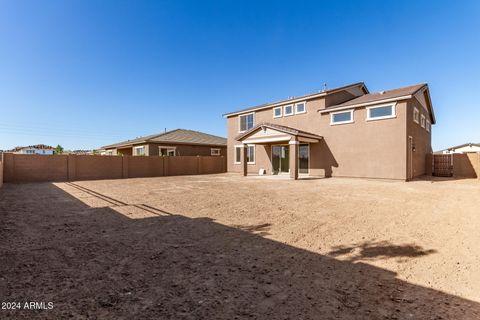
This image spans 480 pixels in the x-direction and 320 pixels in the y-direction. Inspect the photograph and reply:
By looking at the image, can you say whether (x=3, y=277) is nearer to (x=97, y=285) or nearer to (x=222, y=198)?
(x=97, y=285)

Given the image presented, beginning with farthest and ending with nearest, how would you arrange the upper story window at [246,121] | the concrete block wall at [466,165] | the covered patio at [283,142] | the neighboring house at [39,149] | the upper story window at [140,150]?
1. the neighboring house at [39,149]
2. the upper story window at [140,150]
3. the upper story window at [246,121]
4. the concrete block wall at [466,165]
5. the covered patio at [283,142]

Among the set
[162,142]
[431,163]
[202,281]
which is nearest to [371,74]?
[431,163]

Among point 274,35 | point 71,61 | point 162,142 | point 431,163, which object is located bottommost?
point 431,163

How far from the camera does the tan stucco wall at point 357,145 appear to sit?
13930mm

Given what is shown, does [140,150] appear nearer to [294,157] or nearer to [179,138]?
[179,138]

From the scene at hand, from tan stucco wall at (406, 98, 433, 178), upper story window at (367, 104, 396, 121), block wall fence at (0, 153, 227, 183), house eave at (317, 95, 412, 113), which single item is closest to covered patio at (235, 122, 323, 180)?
house eave at (317, 95, 412, 113)

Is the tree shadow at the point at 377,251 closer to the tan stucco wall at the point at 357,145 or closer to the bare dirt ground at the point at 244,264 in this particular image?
the bare dirt ground at the point at 244,264

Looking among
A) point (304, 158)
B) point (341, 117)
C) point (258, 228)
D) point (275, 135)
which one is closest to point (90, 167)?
point (275, 135)

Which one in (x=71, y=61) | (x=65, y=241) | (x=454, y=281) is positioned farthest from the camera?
(x=71, y=61)

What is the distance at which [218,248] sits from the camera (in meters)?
3.91

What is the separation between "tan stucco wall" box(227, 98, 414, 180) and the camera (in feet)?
45.7

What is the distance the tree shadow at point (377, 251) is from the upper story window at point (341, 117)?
44.4 feet

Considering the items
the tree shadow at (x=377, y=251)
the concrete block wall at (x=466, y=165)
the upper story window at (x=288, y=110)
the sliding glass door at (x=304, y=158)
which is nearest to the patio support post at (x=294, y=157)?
the sliding glass door at (x=304, y=158)

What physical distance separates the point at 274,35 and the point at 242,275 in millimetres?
18586
